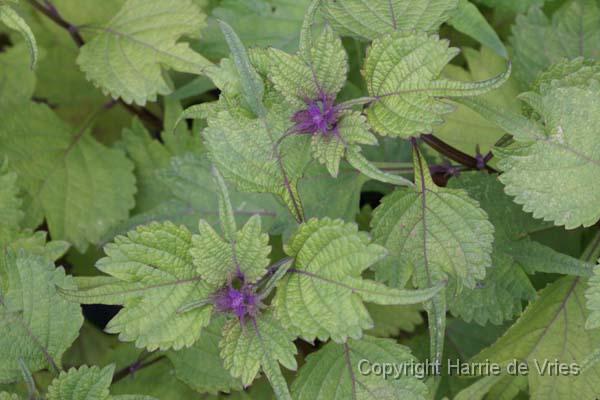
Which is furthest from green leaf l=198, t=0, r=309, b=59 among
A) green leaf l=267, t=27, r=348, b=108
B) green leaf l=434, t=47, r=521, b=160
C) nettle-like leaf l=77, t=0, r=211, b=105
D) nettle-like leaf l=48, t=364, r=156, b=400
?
nettle-like leaf l=48, t=364, r=156, b=400

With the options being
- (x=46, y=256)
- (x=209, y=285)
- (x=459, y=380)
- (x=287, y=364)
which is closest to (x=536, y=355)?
(x=459, y=380)

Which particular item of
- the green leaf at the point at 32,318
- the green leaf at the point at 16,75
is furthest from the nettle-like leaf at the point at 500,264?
the green leaf at the point at 16,75

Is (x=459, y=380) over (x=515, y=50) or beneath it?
beneath

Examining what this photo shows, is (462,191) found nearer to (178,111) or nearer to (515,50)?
(515,50)

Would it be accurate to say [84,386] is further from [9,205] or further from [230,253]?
[9,205]

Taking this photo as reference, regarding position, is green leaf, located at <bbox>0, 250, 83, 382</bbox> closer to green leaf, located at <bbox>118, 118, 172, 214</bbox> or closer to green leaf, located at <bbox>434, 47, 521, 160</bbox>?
green leaf, located at <bbox>118, 118, 172, 214</bbox>

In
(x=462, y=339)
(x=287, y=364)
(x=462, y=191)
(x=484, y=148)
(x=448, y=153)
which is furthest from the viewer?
(x=462, y=339)
